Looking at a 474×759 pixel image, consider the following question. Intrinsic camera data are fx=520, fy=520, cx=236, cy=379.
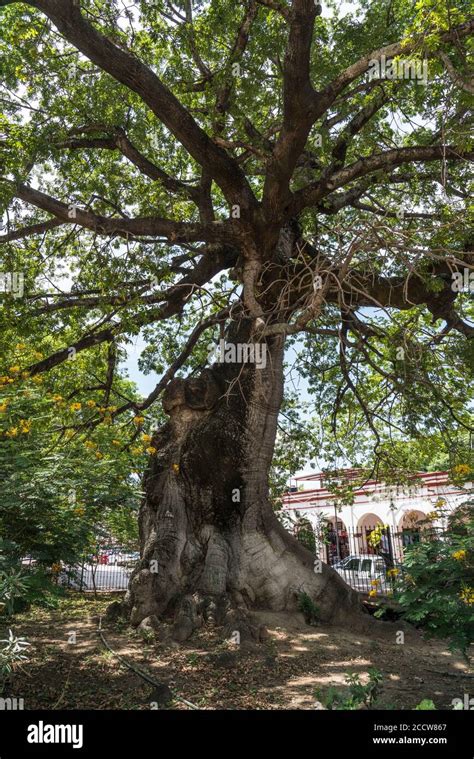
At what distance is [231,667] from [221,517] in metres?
2.60

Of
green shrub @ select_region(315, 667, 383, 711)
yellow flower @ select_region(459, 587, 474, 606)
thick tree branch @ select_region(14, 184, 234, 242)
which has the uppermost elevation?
thick tree branch @ select_region(14, 184, 234, 242)

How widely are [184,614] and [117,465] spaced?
2.33 metres

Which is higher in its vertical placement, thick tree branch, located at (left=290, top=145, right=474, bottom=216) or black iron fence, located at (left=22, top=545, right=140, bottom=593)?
thick tree branch, located at (left=290, top=145, right=474, bottom=216)

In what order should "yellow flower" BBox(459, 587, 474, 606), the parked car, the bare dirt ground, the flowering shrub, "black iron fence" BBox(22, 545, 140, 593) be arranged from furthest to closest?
the parked car < "black iron fence" BBox(22, 545, 140, 593) < the bare dirt ground < the flowering shrub < "yellow flower" BBox(459, 587, 474, 606)

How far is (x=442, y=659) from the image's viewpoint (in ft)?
20.4

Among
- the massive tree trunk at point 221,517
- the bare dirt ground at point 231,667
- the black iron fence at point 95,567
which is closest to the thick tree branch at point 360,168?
the massive tree trunk at point 221,517

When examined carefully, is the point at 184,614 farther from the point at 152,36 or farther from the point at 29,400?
the point at 152,36

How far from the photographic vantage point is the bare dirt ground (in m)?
4.32

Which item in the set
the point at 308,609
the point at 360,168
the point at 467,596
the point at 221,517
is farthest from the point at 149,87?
the point at 308,609

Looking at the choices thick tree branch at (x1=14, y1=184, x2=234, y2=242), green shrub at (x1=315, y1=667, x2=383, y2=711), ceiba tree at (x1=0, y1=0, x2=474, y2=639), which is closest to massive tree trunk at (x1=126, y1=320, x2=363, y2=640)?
ceiba tree at (x1=0, y1=0, x2=474, y2=639)

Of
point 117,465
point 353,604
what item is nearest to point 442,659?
point 353,604

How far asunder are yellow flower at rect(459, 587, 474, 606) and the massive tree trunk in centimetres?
352

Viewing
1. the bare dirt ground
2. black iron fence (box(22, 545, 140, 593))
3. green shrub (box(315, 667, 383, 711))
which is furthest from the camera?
black iron fence (box(22, 545, 140, 593))

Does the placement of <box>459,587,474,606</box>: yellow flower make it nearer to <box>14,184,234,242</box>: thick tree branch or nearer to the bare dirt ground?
the bare dirt ground
